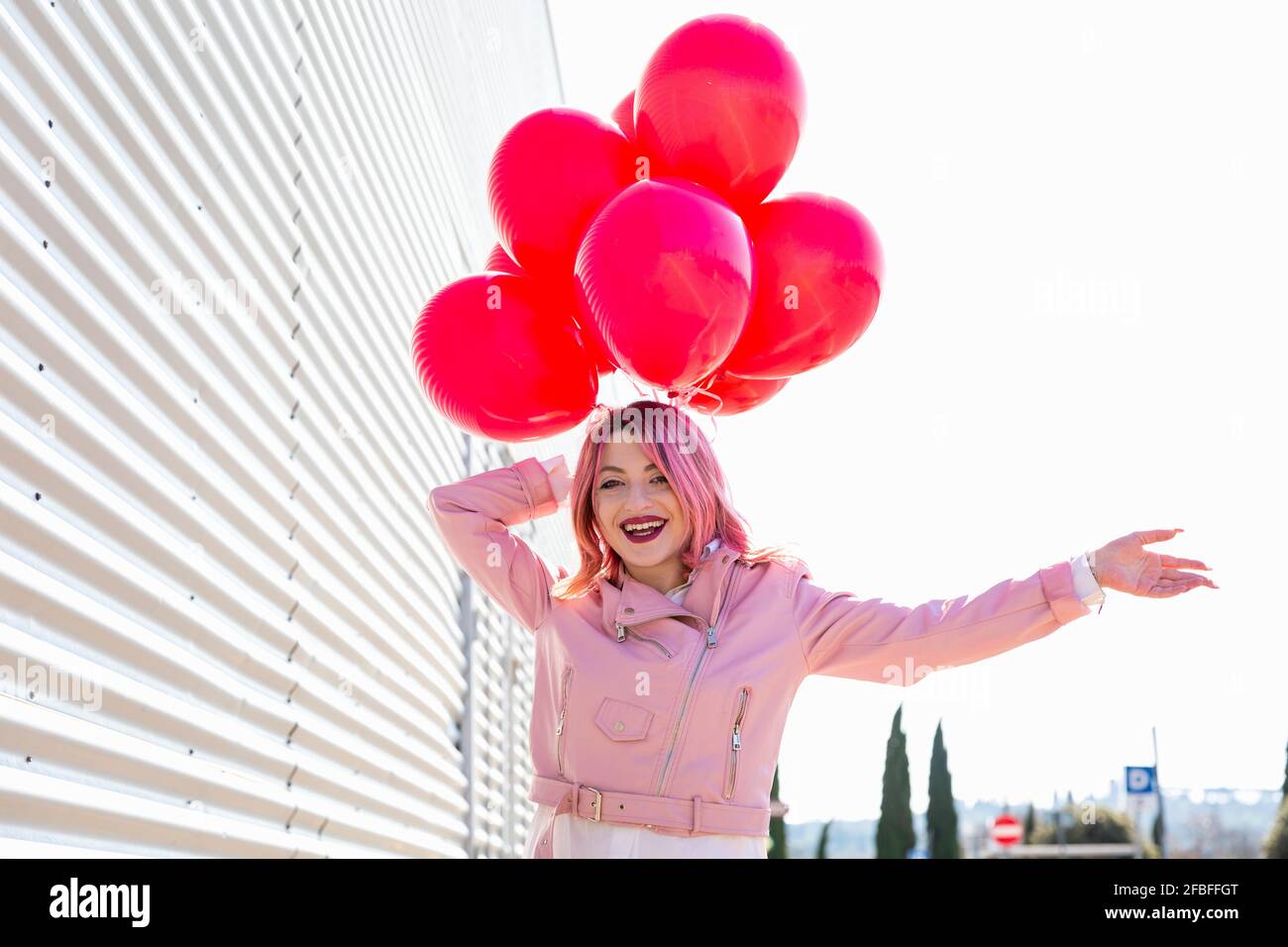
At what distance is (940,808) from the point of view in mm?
32000

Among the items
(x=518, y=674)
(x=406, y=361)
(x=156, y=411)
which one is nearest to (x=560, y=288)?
(x=156, y=411)

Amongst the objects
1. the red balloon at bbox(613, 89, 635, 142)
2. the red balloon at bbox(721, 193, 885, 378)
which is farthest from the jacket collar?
the red balloon at bbox(613, 89, 635, 142)

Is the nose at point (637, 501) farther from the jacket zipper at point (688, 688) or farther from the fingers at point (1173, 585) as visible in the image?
the fingers at point (1173, 585)

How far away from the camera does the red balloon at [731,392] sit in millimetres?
3006

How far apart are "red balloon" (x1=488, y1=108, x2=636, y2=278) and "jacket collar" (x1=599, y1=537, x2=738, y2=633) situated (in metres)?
0.73

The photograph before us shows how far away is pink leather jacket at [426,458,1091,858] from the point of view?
2.55 metres

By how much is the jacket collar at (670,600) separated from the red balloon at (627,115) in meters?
1.02

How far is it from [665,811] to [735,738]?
0.20 m

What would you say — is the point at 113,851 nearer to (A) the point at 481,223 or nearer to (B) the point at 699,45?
(B) the point at 699,45

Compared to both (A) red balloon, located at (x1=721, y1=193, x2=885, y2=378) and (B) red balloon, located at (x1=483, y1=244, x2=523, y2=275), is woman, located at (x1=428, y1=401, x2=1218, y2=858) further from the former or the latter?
(B) red balloon, located at (x1=483, y1=244, x2=523, y2=275)

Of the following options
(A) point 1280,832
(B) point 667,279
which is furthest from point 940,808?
(B) point 667,279

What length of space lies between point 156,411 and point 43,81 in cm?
82

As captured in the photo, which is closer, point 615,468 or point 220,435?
point 615,468

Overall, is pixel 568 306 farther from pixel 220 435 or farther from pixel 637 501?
pixel 220 435
